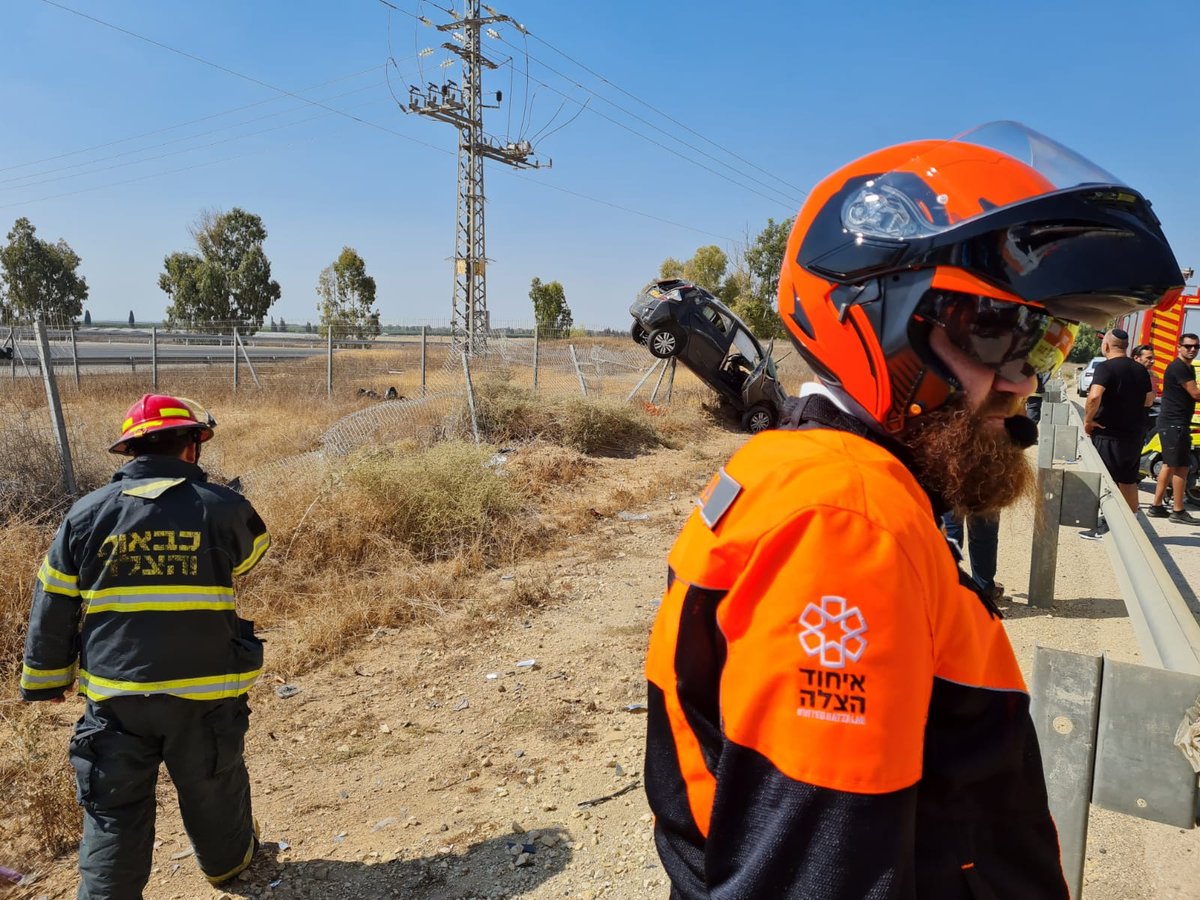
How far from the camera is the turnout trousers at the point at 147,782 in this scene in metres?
2.81

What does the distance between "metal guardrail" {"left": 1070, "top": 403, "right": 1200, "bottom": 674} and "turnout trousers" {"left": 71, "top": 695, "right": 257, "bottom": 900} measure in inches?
127

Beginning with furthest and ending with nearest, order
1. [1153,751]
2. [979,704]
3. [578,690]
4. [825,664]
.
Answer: [578,690] < [1153,751] < [979,704] < [825,664]

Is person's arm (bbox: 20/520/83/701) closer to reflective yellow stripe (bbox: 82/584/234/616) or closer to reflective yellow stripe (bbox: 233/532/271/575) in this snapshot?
reflective yellow stripe (bbox: 82/584/234/616)

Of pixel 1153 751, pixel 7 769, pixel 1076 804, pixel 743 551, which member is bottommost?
pixel 7 769

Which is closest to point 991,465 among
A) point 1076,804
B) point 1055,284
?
point 1055,284

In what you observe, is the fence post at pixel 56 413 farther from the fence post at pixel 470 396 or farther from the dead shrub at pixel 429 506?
the fence post at pixel 470 396

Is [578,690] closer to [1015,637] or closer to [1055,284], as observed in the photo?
[1015,637]

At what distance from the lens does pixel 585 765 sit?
3.95m

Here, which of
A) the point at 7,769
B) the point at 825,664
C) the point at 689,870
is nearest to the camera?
the point at 825,664

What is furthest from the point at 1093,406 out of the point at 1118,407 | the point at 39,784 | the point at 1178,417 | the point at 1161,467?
the point at 39,784

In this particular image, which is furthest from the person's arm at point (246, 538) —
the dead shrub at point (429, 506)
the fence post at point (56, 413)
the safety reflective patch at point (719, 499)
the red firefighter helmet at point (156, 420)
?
the fence post at point (56, 413)

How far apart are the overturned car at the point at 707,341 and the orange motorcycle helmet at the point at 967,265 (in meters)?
12.0

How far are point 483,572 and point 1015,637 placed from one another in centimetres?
415

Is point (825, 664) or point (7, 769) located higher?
point (825, 664)
